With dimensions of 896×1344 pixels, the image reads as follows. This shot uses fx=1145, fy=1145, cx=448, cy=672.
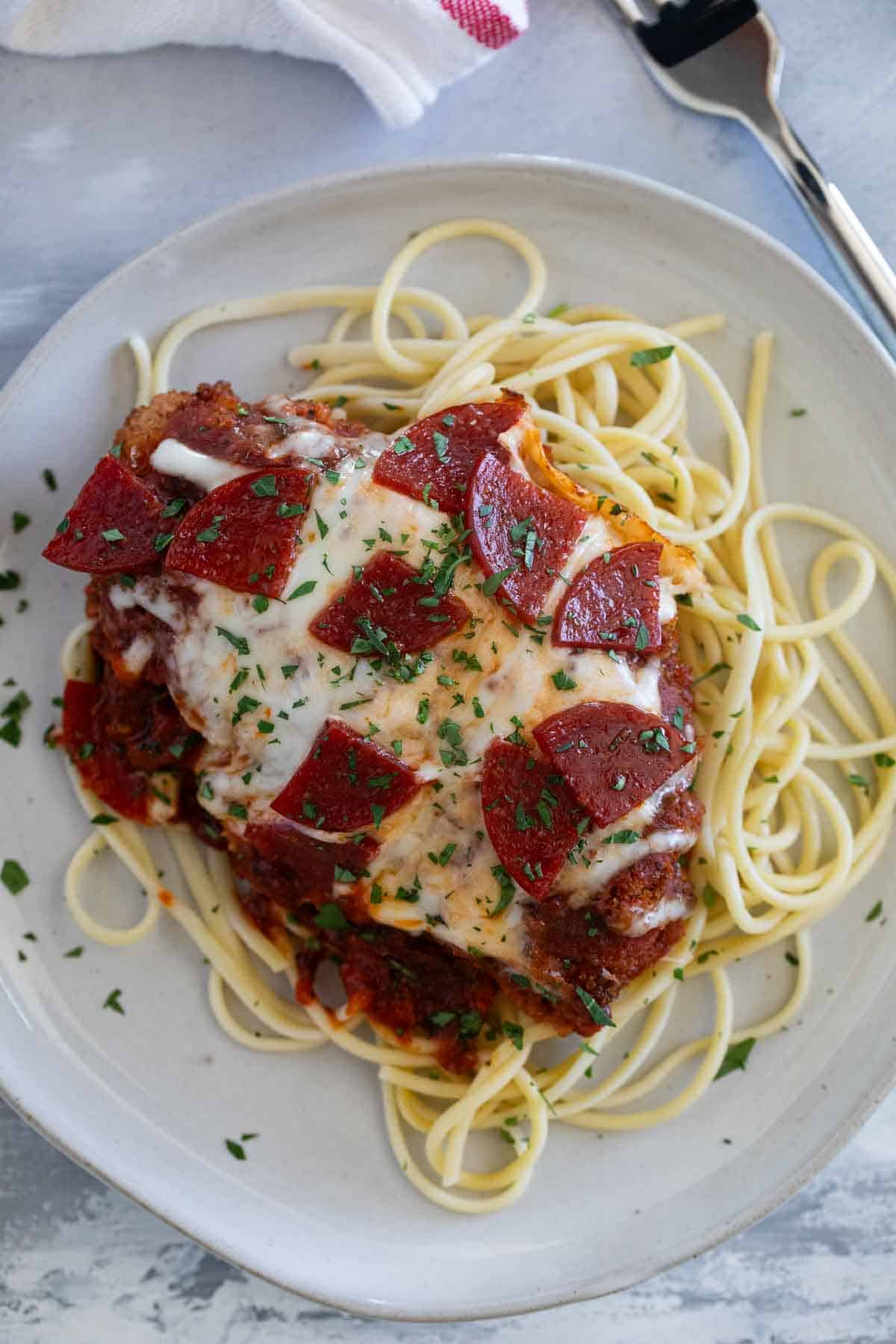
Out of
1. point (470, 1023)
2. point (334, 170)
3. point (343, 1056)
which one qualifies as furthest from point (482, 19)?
point (343, 1056)

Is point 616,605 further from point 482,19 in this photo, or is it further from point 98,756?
point 482,19

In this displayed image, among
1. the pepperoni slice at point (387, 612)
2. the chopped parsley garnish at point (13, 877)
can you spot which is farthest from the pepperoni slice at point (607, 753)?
the chopped parsley garnish at point (13, 877)

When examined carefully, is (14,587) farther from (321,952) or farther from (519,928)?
(519,928)

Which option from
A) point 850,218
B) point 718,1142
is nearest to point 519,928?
point 718,1142

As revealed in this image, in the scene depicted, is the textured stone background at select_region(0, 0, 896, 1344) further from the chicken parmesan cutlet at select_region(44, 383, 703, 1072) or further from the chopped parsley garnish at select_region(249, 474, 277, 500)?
the chopped parsley garnish at select_region(249, 474, 277, 500)

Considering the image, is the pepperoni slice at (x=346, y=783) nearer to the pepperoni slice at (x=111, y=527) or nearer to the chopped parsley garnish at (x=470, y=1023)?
the pepperoni slice at (x=111, y=527)

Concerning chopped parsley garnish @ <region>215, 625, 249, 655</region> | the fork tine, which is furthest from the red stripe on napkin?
chopped parsley garnish @ <region>215, 625, 249, 655</region>
